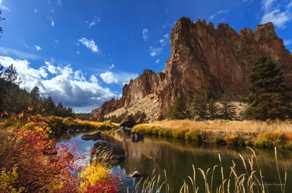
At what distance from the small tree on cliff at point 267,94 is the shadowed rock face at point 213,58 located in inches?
2694

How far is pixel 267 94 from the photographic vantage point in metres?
32.8

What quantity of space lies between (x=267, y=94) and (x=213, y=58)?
95.8 meters

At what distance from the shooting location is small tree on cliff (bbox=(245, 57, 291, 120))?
3206cm

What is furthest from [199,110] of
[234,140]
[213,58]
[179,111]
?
[213,58]

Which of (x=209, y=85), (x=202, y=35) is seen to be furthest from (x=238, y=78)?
(x=202, y=35)

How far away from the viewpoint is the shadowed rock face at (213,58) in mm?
111375

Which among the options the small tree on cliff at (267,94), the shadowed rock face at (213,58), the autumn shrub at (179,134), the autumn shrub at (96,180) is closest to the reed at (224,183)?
the autumn shrub at (96,180)

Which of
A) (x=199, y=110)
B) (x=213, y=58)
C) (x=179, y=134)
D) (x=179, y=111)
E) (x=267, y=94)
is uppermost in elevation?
(x=213, y=58)

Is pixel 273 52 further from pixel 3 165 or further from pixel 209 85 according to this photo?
pixel 3 165

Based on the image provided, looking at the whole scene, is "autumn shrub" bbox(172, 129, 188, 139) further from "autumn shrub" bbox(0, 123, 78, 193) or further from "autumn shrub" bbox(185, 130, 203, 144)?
"autumn shrub" bbox(0, 123, 78, 193)

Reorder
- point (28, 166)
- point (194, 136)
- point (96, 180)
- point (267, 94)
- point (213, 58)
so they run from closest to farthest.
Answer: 1. point (28, 166)
2. point (96, 180)
3. point (194, 136)
4. point (267, 94)
5. point (213, 58)

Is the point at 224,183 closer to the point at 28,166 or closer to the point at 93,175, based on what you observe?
the point at 93,175

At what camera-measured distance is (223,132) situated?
2605cm

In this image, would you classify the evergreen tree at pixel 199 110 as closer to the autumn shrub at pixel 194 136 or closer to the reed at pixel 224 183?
the autumn shrub at pixel 194 136
